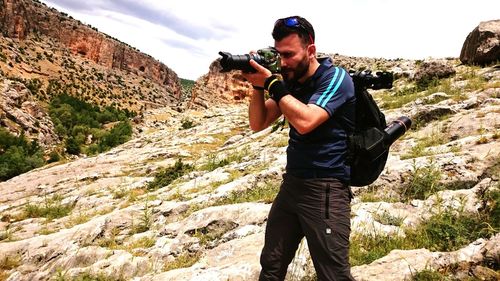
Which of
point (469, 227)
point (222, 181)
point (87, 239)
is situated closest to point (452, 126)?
point (469, 227)

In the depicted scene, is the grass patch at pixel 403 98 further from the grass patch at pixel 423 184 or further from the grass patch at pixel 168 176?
the grass patch at pixel 168 176

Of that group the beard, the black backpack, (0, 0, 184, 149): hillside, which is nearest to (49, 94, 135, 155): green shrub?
(0, 0, 184, 149): hillside

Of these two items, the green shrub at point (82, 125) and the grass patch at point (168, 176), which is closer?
the grass patch at point (168, 176)

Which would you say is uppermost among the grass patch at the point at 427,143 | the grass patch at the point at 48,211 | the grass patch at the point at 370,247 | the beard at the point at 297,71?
the beard at the point at 297,71

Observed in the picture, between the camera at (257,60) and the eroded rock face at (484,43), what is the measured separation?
1719 cm

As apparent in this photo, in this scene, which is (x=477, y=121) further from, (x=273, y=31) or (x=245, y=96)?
(x=245, y=96)

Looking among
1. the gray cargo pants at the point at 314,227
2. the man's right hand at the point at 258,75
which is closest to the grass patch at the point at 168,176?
the gray cargo pants at the point at 314,227

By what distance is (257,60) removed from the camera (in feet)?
11.6

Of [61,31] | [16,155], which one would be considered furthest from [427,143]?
[61,31]

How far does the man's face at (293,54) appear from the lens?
3.28 m

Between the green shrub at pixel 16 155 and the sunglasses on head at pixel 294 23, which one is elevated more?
the sunglasses on head at pixel 294 23

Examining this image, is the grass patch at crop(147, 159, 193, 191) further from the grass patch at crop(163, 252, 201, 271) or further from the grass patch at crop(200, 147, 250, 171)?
the grass patch at crop(163, 252, 201, 271)

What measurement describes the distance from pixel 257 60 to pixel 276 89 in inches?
17.3

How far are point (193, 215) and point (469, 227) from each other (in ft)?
17.9
